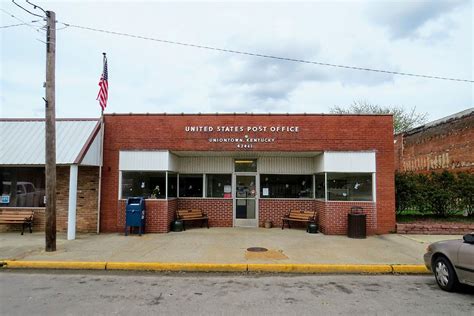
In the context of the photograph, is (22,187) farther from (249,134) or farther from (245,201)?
(249,134)

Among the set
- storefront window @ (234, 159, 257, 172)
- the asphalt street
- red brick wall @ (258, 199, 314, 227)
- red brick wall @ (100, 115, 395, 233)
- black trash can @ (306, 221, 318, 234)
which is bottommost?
the asphalt street

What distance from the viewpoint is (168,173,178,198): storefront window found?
1520cm

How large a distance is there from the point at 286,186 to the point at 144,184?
580cm

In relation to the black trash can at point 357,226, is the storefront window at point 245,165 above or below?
above

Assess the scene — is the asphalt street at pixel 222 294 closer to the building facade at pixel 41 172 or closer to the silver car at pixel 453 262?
the silver car at pixel 453 262

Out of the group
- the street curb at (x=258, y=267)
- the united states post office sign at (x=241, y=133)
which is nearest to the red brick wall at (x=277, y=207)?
the united states post office sign at (x=241, y=133)

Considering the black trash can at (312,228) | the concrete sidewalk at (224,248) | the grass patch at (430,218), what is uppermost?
the grass patch at (430,218)

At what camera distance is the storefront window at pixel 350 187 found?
13.9m

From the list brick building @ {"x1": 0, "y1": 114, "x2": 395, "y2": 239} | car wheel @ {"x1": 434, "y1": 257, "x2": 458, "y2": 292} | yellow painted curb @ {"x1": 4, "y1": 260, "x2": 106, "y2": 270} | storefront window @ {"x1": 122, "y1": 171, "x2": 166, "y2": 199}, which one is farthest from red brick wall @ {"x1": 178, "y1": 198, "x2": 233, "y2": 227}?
car wheel @ {"x1": 434, "y1": 257, "x2": 458, "y2": 292}

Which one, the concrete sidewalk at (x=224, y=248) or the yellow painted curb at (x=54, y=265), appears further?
the concrete sidewalk at (x=224, y=248)

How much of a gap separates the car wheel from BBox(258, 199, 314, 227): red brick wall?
8299 mm

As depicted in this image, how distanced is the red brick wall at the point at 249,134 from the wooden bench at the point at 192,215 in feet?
7.86

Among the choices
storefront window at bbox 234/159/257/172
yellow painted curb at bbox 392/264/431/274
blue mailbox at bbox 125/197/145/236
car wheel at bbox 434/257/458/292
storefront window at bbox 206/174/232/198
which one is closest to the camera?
car wheel at bbox 434/257/458/292

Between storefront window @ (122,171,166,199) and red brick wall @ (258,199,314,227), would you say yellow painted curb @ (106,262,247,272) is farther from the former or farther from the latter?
red brick wall @ (258,199,314,227)
